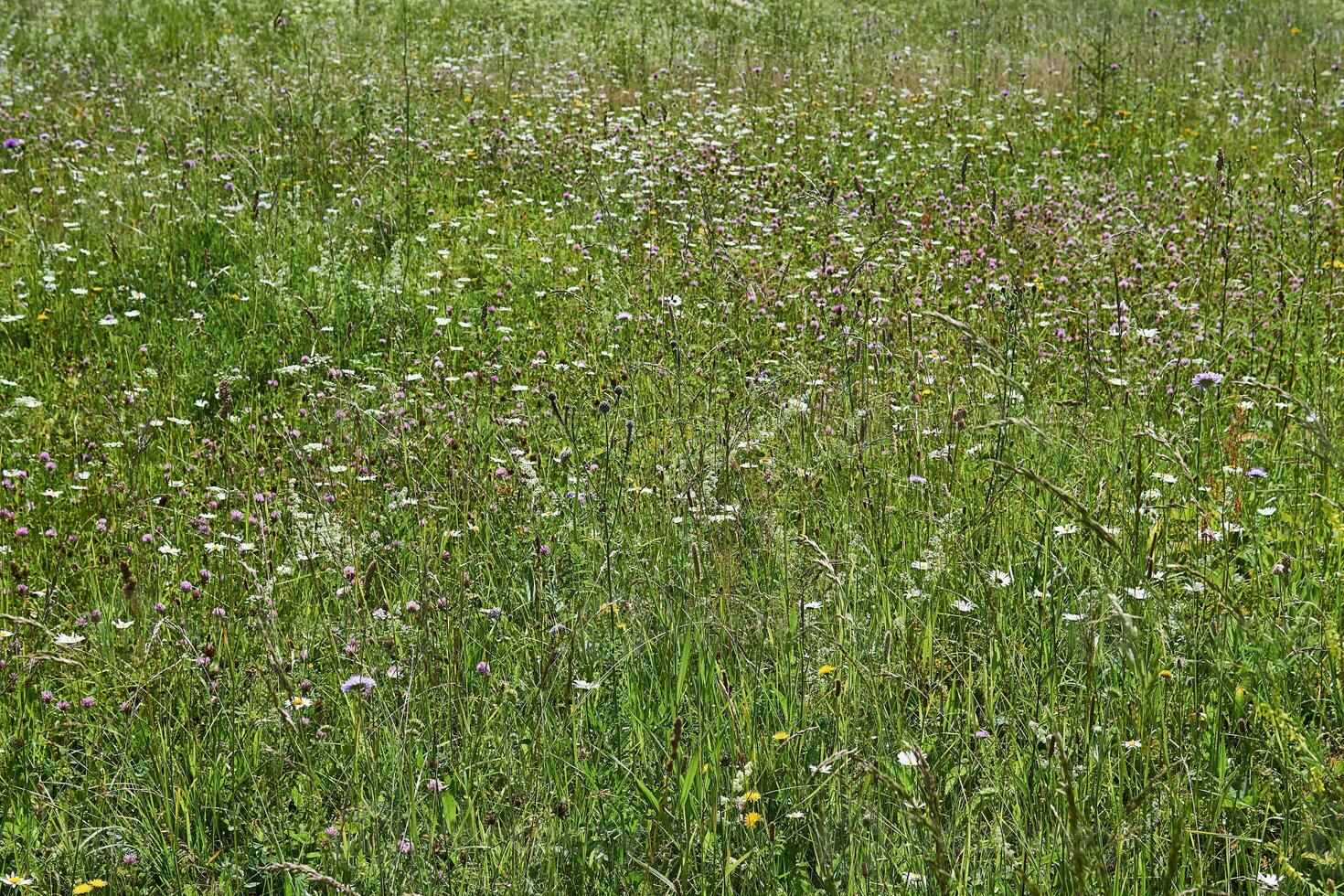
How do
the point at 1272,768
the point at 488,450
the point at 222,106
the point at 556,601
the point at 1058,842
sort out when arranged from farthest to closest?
the point at 222,106
the point at 488,450
the point at 556,601
the point at 1272,768
the point at 1058,842

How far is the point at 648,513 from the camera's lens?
10.8 feet

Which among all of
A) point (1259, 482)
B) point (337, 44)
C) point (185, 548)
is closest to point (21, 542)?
point (185, 548)

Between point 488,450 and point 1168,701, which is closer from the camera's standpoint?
point 1168,701

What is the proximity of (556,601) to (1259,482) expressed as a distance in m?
2.31

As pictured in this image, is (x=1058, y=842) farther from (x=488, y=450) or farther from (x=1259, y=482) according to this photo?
(x=488, y=450)

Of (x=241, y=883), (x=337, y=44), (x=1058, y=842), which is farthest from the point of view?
(x=337, y=44)

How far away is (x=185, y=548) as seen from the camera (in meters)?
3.58

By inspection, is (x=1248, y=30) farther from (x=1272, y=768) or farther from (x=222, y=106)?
(x=1272, y=768)

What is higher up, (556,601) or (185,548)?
(556,601)

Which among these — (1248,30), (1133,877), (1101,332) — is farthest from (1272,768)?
(1248,30)

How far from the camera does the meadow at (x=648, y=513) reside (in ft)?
7.01

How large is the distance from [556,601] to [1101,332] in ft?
10.7

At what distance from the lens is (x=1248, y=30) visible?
15.2 metres

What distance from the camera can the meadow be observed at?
2137 mm
